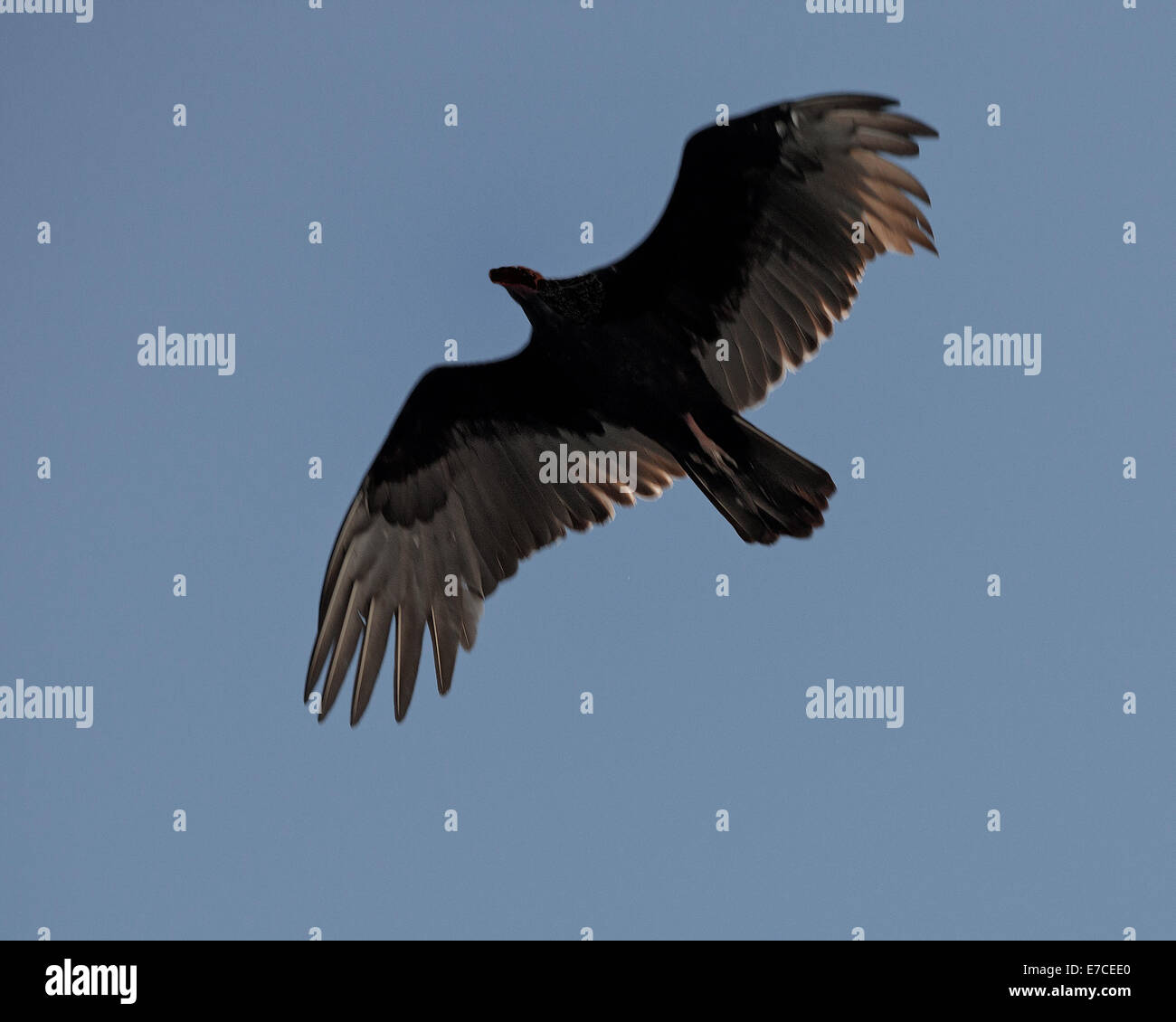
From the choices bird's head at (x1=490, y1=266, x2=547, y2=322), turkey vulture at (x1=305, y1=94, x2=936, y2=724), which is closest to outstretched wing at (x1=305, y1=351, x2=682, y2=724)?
turkey vulture at (x1=305, y1=94, x2=936, y2=724)

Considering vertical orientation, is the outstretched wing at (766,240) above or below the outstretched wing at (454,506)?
above

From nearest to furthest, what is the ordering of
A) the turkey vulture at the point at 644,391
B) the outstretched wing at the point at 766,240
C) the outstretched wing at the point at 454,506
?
the outstretched wing at the point at 766,240 → the turkey vulture at the point at 644,391 → the outstretched wing at the point at 454,506

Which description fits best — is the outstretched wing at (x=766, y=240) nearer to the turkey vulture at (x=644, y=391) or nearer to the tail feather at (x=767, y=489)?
the turkey vulture at (x=644, y=391)

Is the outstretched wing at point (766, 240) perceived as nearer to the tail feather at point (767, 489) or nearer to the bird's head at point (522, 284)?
the bird's head at point (522, 284)

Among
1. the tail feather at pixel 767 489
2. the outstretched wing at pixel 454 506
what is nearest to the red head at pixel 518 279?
the outstretched wing at pixel 454 506

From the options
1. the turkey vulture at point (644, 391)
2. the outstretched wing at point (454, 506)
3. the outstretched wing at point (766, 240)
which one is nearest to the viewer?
the outstretched wing at point (766, 240)

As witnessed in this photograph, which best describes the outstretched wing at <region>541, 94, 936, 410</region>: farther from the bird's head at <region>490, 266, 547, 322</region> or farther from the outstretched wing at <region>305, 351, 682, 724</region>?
the outstretched wing at <region>305, 351, 682, 724</region>

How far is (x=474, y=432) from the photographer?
31.0 feet

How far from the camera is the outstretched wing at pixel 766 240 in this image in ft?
26.0

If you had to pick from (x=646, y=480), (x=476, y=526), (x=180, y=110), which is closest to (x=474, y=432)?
(x=476, y=526)

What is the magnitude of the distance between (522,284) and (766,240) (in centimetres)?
156

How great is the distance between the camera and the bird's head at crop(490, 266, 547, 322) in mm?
8266

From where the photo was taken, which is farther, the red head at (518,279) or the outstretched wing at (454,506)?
the outstretched wing at (454,506)

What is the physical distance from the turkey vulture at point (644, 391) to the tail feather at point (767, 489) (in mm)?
12
